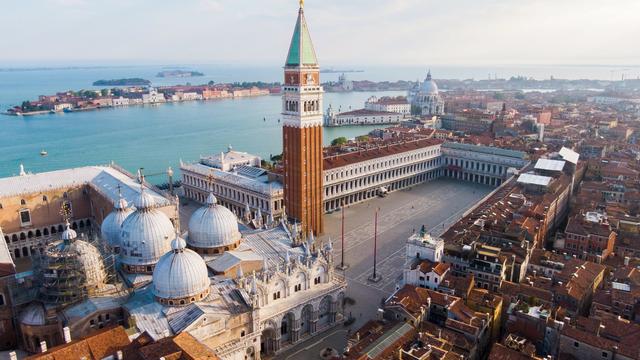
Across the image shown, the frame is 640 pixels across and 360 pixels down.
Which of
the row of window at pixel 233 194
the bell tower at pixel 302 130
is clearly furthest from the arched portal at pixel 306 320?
the row of window at pixel 233 194

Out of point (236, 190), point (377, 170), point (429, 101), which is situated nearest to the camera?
point (236, 190)

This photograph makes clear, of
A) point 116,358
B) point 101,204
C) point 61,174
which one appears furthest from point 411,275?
point 61,174

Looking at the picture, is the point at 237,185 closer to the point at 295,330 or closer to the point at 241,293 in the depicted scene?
the point at 295,330

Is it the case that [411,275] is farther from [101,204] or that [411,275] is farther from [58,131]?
[58,131]

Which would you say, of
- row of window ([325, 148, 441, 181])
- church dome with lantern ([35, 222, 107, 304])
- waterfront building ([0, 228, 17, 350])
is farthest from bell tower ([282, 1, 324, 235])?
waterfront building ([0, 228, 17, 350])

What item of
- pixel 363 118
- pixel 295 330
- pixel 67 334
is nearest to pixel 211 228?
pixel 295 330

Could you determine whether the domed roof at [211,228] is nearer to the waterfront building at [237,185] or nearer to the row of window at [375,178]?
the waterfront building at [237,185]
